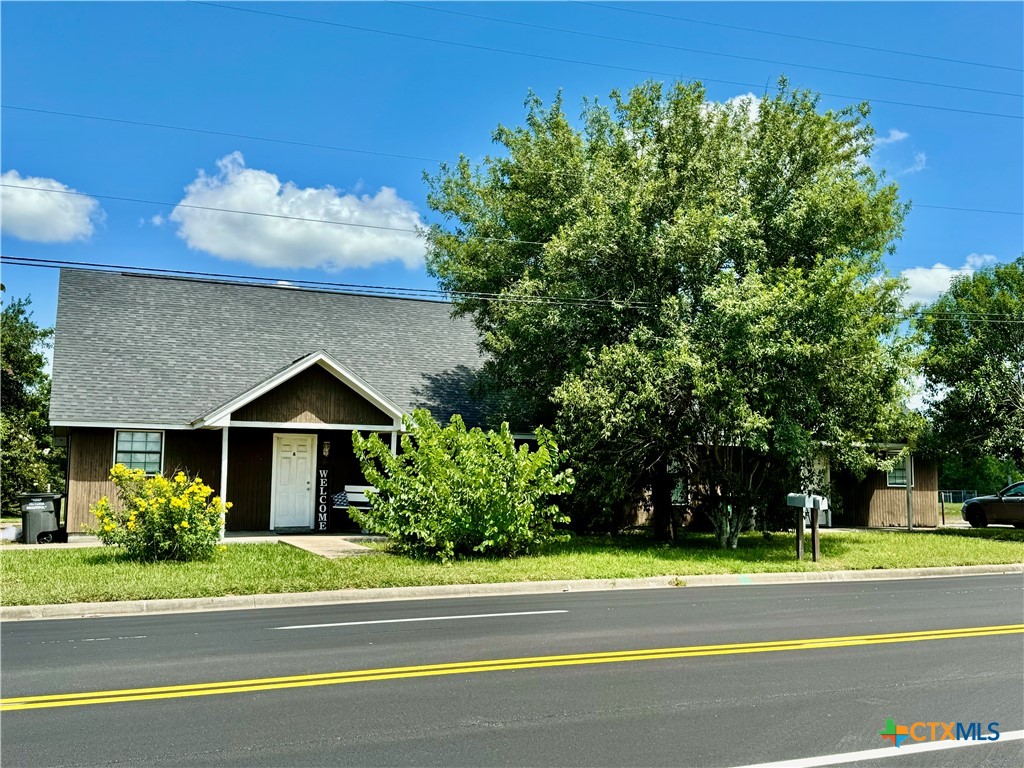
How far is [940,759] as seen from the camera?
5.59m

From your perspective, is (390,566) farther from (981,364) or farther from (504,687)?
(981,364)

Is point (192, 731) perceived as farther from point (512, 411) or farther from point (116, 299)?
point (116, 299)

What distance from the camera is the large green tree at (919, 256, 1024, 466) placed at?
985 inches

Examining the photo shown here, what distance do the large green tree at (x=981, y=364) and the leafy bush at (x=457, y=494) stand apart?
14.0m

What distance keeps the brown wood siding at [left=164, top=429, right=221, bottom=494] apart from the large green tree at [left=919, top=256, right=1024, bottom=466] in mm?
19180

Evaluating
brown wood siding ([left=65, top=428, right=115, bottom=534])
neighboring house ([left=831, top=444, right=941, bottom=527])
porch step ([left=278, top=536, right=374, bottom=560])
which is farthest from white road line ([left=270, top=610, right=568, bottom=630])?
neighboring house ([left=831, top=444, right=941, bottom=527])

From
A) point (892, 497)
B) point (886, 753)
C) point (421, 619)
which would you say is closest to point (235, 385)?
point (421, 619)

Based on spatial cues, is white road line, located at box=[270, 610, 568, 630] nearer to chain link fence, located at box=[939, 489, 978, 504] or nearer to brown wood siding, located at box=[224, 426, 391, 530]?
brown wood siding, located at box=[224, 426, 391, 530]

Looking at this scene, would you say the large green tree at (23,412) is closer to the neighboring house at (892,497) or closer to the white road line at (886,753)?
the neighboring house at (892,497)

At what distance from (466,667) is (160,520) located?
8.60m

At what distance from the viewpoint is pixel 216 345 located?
24.3 metres

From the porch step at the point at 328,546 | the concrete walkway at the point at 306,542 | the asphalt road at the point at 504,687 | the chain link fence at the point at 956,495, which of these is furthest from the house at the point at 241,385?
the chain link fence at the point at 956,495

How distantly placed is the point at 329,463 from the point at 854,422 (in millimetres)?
12661

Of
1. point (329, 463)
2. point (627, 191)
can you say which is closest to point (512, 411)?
point (329, 463)
